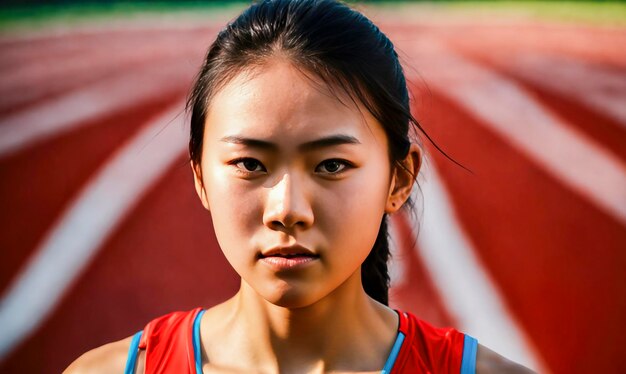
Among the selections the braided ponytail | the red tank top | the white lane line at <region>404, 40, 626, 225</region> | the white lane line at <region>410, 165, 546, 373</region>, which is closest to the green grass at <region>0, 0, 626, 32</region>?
the white lane line at <region>404, 40, 626, 225</region>

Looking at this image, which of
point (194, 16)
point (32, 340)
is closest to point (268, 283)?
point (32, 340)

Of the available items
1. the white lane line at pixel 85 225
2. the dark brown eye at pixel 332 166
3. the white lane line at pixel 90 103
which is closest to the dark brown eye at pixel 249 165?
the dark brown eye at pixel 332 166

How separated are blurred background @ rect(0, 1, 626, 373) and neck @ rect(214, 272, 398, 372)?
235cm

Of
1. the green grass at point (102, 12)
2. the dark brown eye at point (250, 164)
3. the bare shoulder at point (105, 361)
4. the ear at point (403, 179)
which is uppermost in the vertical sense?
the green grass at point (102, 12)

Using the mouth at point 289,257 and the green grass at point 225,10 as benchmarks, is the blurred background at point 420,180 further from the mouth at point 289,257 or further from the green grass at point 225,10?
the mouth at point 289,257

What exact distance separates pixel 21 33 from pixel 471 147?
3.31 metres

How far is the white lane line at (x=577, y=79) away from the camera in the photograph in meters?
5.67

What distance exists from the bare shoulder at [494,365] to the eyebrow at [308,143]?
0.71m

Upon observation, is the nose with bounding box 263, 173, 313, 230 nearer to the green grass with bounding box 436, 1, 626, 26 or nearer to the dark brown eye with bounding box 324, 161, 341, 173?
the dark brown eye with bounding box 324, 161, 341, 173

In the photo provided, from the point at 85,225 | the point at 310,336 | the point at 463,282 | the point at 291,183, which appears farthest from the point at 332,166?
the point at 85,225

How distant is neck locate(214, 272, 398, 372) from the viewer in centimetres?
214

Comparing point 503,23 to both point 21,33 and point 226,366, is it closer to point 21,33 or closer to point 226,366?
point 21,33

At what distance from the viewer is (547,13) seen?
20.1 feet

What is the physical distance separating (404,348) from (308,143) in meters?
→ 0.65
